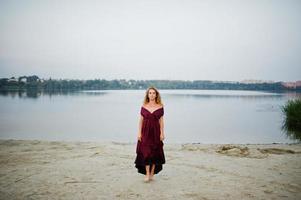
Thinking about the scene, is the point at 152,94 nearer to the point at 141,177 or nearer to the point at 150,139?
the point at 150,139

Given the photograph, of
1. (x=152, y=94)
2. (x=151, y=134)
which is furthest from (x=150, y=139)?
(x=152, y=94)

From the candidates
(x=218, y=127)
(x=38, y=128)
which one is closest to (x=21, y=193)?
(x=38, y=128)

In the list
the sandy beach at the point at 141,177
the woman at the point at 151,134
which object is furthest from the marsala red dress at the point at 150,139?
the sandy beach at the point at 141,177

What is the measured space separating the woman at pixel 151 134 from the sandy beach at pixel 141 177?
433 millimetres

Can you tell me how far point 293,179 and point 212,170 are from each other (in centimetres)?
182

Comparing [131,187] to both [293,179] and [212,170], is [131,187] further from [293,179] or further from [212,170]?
[293,179]

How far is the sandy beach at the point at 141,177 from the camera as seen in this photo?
18.6ft

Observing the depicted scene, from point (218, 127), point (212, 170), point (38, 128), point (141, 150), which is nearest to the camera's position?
point (141, 150)

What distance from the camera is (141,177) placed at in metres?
6.92

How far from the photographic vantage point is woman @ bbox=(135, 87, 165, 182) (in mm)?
6457

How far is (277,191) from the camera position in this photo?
5.86 meters

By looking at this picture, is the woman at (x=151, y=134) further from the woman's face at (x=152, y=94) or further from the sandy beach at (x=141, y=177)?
the sandy beach at (x=141, y=177)

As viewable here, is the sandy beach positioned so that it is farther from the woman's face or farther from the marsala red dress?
the woman's face

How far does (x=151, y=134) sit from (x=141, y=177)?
3.73ft
